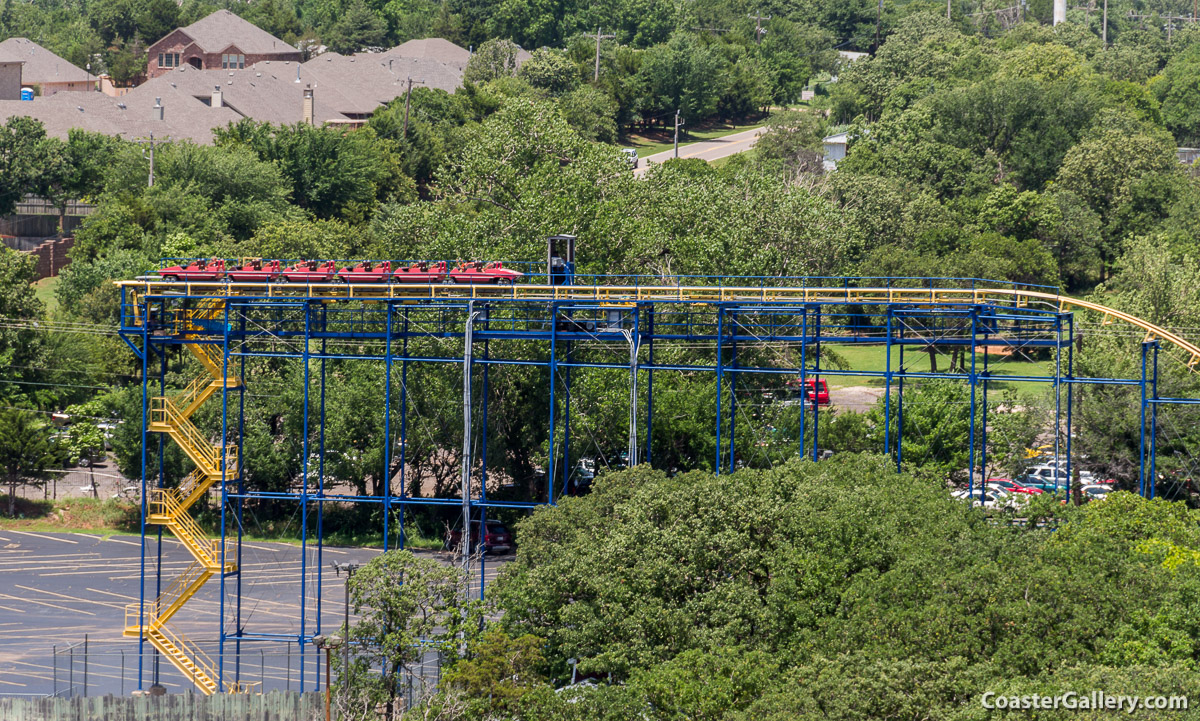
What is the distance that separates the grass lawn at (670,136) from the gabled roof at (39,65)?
2567 inches

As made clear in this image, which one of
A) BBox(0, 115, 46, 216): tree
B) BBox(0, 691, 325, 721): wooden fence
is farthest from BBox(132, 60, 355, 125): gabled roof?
BBox(0, 691, 325, 721): wooden fence

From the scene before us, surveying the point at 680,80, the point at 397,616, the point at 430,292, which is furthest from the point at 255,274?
the point at 680,80

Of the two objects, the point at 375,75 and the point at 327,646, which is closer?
the point at 327,646

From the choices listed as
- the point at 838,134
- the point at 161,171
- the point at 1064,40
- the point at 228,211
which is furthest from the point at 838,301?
the point at 1064,40

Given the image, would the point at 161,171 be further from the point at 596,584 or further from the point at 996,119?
the point at 596,584

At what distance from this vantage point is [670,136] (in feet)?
508

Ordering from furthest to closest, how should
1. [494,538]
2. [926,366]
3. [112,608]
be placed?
[926,366] < [494,538] < [112,608]

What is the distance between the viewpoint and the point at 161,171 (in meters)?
106

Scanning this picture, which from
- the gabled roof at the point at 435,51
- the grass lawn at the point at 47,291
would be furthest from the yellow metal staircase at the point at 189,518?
the gabled roof at the point at 435,51

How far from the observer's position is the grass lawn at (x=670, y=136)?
148250 mm

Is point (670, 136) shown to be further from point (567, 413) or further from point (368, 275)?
point (368, 275)

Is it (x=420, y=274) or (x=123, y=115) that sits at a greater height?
(x=123, y=115)

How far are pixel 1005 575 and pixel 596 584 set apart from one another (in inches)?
416

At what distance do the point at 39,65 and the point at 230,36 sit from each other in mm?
23189
